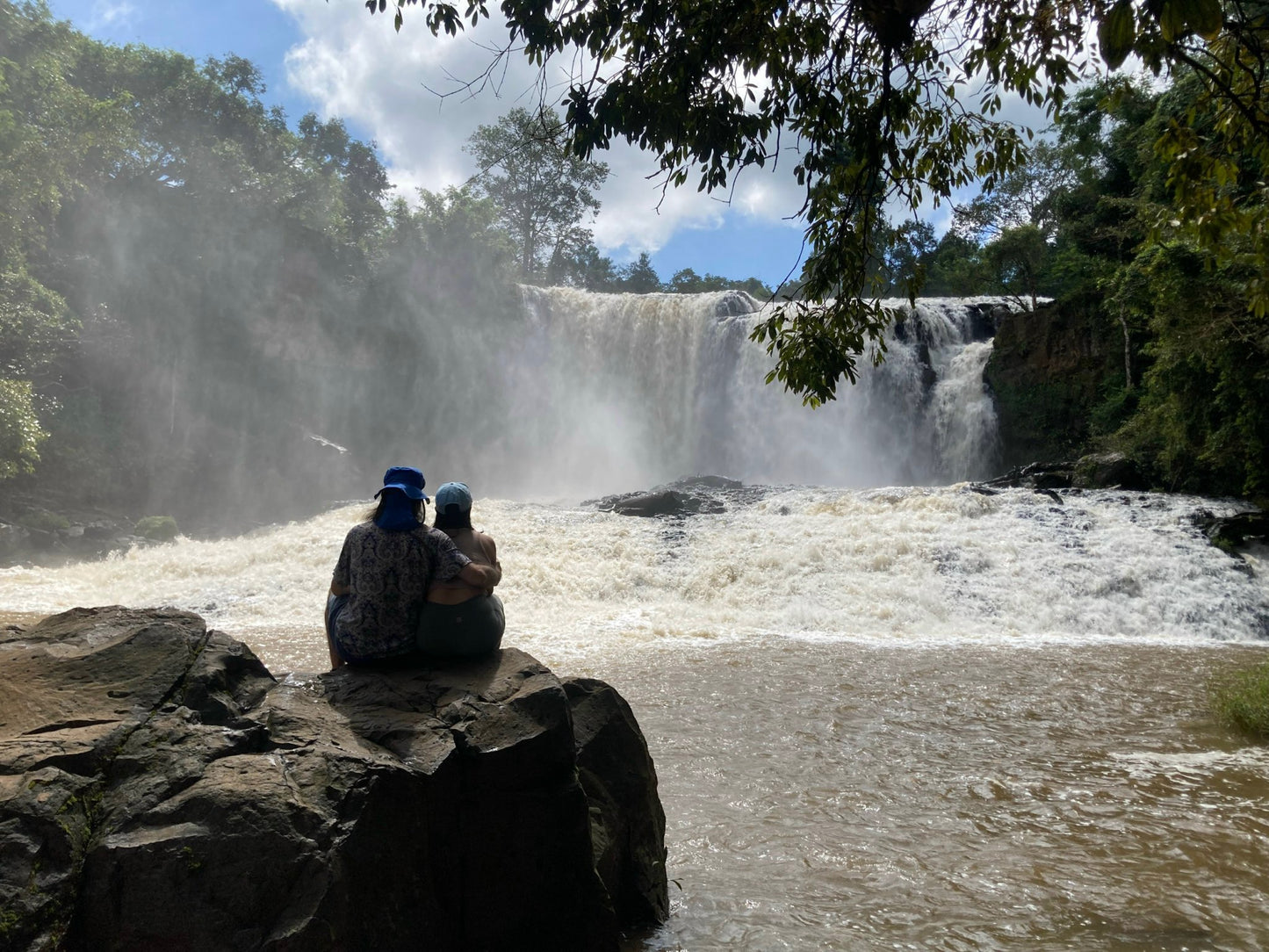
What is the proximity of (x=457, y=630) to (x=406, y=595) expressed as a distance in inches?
10.1

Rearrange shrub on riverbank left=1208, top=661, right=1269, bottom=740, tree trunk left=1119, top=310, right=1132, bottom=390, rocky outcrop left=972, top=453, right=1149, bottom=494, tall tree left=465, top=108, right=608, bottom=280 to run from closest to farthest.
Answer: shrub on riverbank left=1208, top=661, right=1269, bottom=740
rocky outcrop left=972, top=453, right=1149, bottom=494
tree trunk left=1119, top=310, right=1132, bottom=390
tall tree left=465, top=108, right=608, bottom=280

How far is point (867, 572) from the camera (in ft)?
38.9

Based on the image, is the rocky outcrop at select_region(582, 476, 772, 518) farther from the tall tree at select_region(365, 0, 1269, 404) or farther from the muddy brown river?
the tall tree at select_region(365, 0, 1269, 404)

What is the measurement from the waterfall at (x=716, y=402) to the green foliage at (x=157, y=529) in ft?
37.5

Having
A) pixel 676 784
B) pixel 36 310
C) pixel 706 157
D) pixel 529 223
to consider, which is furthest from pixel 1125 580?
pixel 529 223

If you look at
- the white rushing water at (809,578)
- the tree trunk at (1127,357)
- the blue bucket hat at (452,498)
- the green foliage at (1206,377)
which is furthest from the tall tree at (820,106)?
the tree trunk at (1127,357)

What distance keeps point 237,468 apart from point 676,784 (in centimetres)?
2176

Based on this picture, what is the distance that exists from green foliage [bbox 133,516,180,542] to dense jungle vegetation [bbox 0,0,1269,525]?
2.53 metres

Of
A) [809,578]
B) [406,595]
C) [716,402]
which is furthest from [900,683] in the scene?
[716,402]

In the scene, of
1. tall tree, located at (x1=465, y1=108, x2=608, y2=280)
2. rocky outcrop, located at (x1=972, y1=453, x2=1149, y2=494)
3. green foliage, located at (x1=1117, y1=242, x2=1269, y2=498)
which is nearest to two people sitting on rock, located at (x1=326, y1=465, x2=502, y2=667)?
green foliage, located at (x1=1117, y1=242, x2=1269, y2=498)

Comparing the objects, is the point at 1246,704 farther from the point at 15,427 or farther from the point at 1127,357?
the point at 15,427

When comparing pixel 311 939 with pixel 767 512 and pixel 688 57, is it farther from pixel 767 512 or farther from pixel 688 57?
pixel 767 512

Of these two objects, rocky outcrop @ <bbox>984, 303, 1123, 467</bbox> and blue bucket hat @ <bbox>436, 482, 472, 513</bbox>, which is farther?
rocky outcrop @ <bbox>984, 303, 1123, 467</bbox>

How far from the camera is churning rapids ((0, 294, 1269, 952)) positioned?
128 inches
